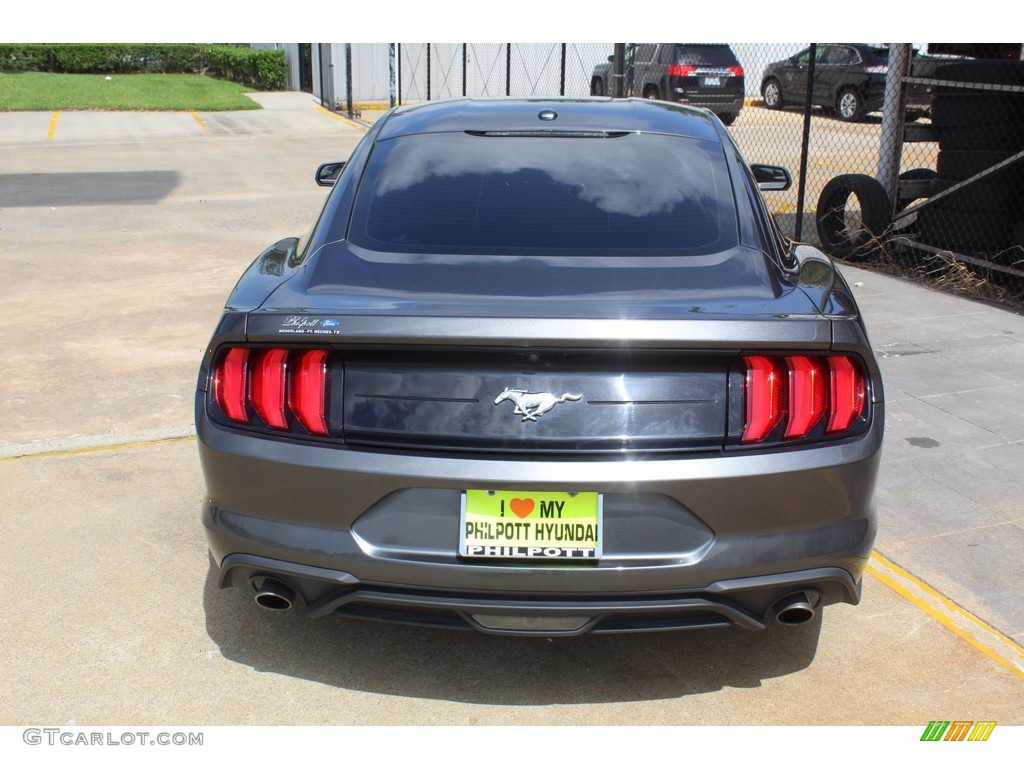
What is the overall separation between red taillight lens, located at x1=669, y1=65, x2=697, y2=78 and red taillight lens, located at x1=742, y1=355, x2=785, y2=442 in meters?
20.2

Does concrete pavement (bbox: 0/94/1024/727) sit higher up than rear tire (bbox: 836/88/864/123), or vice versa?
rear tire (bbox: 836/88/864/123)

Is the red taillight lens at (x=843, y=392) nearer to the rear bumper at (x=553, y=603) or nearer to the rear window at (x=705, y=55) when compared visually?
the rear bumper at (x=553, y=603)

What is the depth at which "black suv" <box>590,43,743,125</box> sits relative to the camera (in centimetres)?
2180

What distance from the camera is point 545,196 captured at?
3.57 m

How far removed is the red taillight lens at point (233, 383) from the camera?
2.90m

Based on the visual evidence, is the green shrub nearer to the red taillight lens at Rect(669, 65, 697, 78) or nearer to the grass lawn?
the grass lawn

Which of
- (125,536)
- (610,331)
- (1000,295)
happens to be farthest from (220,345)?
(1000,295)

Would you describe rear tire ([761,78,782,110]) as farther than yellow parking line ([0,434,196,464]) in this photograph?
Yes

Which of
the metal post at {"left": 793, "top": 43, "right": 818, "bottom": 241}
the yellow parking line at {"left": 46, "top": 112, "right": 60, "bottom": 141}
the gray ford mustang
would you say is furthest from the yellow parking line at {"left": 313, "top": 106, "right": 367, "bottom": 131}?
the gray ford mustang

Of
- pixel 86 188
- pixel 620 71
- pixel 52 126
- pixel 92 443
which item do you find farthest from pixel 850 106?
pixel 92 443

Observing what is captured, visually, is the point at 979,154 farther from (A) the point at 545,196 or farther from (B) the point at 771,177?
(A) the point at 545,196

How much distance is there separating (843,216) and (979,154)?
1.48 m

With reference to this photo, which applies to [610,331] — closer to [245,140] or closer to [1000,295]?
[1000,295]

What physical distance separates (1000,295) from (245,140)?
49.9ft
